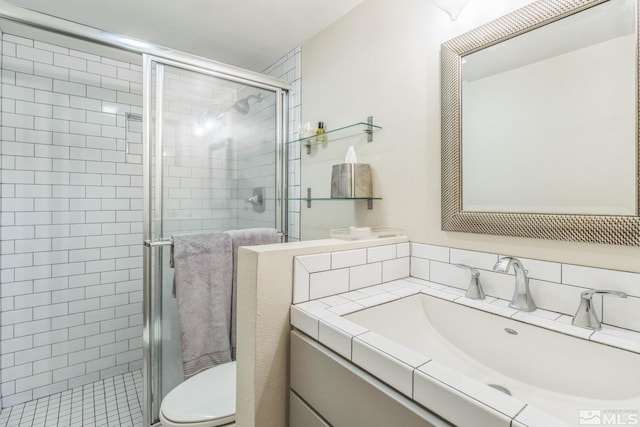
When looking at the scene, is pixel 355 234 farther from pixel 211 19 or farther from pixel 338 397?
pixel 211 19

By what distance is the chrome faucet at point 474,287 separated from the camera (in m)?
1.03

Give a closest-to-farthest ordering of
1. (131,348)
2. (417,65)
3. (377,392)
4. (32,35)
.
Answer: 1. (377,392)
2. (417,65)
3. (32,35)
4. (131,348)

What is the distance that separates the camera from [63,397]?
201 centimetres

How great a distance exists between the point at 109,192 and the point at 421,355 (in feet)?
7.80

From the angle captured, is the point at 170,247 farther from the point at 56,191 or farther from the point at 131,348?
the point at 131,348

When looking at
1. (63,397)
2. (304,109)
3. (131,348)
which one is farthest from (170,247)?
(63,397)

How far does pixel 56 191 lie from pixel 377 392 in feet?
7.84

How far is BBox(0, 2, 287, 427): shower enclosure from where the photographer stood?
5.14 feet

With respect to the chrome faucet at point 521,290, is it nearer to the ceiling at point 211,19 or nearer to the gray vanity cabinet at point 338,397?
the gray vanity cabinet at point 338,397

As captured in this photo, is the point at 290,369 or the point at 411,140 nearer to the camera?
the point at 290,369

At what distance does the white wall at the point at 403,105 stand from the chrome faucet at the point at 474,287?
113 millimetres

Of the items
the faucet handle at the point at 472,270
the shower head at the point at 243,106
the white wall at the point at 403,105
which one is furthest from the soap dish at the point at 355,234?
the shower head at the point at 243,106
